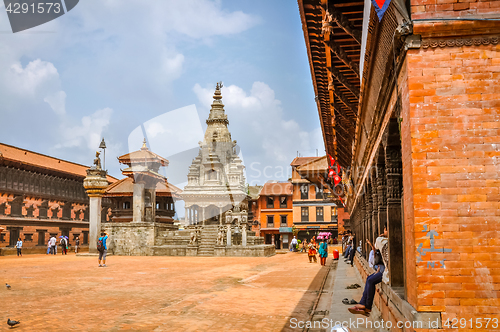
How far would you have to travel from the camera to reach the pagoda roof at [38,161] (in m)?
39.4

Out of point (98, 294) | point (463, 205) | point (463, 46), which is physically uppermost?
point (463, 46)

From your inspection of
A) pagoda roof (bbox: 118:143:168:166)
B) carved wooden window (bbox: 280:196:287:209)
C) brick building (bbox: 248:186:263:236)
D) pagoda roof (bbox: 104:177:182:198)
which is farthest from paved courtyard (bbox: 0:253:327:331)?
carved wooden window (bbox: 280:196:287:209)

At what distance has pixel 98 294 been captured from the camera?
11.6m

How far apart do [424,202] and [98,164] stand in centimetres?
3348

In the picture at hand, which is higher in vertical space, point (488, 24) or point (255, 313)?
point (488, 24)

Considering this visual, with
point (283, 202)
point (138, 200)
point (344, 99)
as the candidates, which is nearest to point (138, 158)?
point (138, 200)

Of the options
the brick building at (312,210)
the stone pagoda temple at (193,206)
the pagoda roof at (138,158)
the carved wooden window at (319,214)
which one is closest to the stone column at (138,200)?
the stone pagoda temple at (193,206)

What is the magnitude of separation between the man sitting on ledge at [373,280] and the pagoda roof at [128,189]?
139 ft

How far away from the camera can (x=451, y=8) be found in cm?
469

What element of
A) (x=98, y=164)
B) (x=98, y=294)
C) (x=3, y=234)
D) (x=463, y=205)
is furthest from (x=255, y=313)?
(x=3, y=234)

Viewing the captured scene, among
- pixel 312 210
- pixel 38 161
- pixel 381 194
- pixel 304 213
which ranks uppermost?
pixel 38 161

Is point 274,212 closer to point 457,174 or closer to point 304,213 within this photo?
point 304,213

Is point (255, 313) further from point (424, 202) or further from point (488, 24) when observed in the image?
point (488, 24)

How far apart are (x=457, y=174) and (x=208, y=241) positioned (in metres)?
31.5
